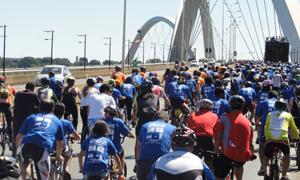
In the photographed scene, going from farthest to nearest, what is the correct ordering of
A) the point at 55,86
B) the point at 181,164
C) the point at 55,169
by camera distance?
1. the point at 55,86
2. the point at 55,169
3. the point at 181,164

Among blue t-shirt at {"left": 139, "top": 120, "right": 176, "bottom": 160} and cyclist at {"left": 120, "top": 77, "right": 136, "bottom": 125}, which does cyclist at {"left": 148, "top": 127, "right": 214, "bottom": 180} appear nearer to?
blue t-shirt at {"left": 139, "top": 120, "right": 176, "bottom": 160}

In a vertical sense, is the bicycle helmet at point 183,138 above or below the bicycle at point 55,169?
above

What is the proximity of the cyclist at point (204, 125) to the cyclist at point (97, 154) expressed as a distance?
2.09 m

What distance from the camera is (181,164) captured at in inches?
251

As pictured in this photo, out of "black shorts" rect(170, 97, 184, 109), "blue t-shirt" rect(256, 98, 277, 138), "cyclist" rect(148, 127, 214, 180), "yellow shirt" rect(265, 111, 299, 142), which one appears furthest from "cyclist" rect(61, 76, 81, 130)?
"cyclist" rect(148, 127, 214, 180)

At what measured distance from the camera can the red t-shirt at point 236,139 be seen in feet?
33.7

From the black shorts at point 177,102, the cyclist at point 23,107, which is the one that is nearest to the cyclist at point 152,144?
the cyclist at point 23,107

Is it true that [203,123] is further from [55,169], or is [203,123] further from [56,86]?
[56,86]

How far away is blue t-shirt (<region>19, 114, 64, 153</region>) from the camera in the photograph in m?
9.88

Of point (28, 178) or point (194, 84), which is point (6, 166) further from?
point (194, 84)

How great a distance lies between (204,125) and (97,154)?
8.10 ft

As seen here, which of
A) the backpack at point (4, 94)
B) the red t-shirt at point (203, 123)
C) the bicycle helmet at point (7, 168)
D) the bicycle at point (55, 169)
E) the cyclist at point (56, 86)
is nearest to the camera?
the bicycle helmet at point (7, 168)

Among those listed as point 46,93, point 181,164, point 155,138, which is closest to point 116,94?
point 46,93

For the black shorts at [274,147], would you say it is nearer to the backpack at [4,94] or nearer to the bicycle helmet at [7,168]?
the backpack at [4,94]
